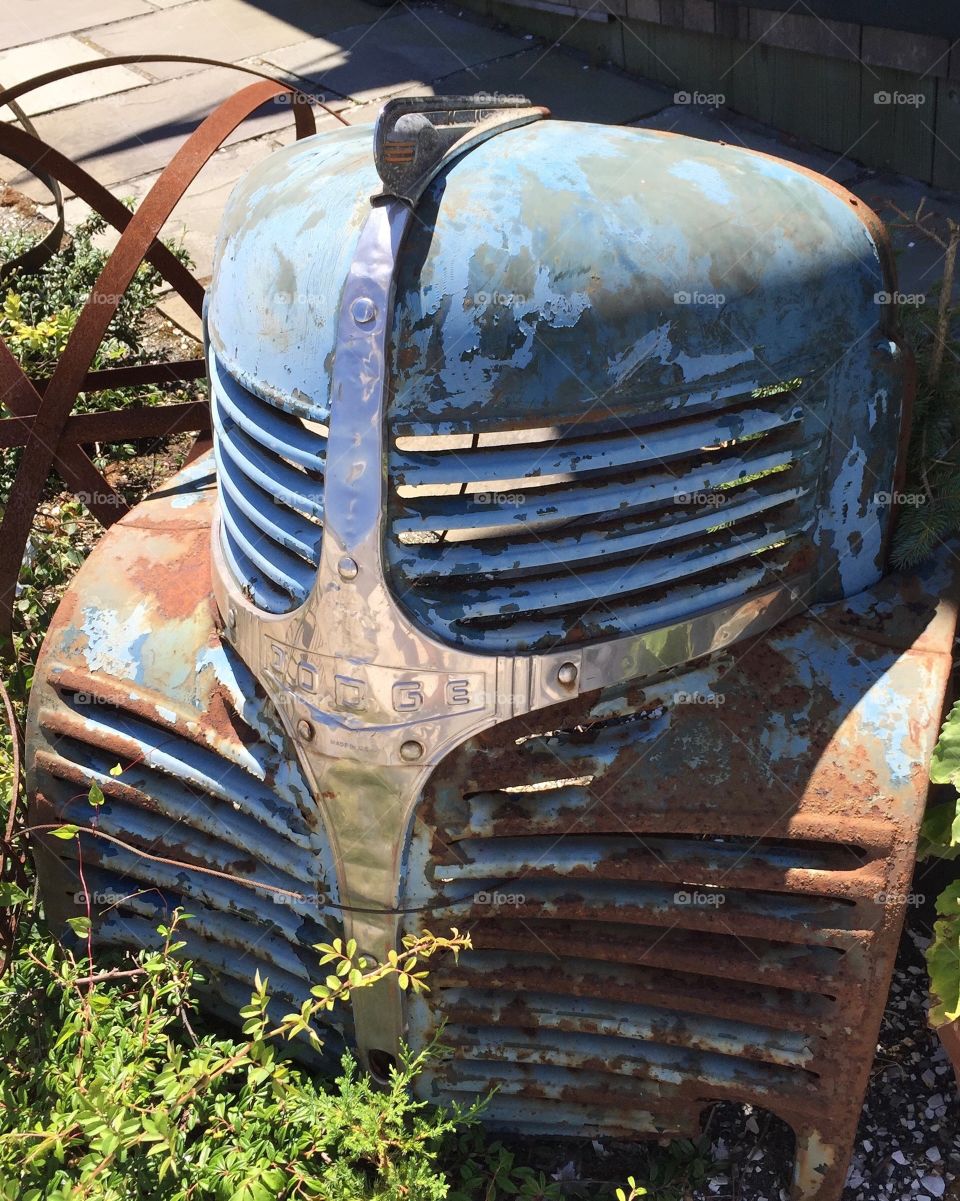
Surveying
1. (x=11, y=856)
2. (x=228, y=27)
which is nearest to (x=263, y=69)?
(x=228, y=27)

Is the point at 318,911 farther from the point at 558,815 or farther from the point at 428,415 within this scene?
the point at 428,415

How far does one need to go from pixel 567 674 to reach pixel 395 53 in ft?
20.6

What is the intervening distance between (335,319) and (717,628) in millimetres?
876

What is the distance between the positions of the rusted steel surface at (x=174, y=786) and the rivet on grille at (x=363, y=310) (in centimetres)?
76

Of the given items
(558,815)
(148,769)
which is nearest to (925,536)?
(558,815)

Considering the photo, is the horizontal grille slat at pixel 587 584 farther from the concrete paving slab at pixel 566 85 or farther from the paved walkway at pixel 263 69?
the concrete paving slab at pixel 566 85

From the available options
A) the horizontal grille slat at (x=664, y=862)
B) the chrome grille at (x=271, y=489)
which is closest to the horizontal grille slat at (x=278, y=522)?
the chrome grille at (x=271, y=489)

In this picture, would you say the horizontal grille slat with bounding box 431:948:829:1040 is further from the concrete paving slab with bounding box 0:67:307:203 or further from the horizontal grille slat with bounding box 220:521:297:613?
the concrete paving slab with bounding box 0:67:307:203

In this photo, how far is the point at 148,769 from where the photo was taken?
2705 mm

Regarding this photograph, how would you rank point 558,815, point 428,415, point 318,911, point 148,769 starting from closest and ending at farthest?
point 428,415 < point 558,815 < point 318,911 < point 148,769

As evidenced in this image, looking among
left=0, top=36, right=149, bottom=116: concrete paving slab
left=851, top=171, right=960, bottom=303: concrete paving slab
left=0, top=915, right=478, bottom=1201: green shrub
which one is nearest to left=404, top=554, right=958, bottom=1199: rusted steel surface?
left=0, top=915, right=478, bottom=1201: green shrub

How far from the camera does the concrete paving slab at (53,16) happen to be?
8.65m

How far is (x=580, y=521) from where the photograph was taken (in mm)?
2279

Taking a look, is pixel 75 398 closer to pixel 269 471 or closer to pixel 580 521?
pixel 269 471
